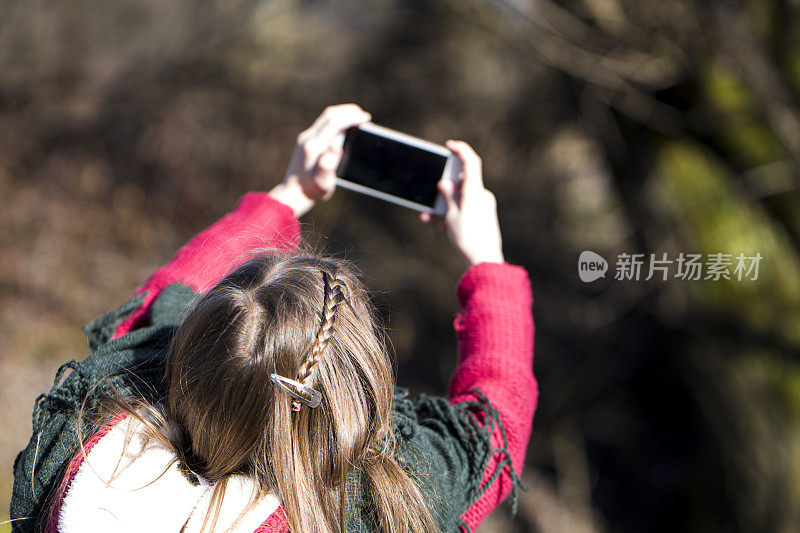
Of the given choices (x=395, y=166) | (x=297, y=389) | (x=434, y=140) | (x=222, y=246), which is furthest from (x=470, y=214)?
(x=434, y=140)

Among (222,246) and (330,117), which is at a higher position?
(330,117)

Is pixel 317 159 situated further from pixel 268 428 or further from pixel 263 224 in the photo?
pixel 268 428

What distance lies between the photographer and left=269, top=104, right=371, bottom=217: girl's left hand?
1090mm

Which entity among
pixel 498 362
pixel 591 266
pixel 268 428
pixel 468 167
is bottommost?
pixel 268 428

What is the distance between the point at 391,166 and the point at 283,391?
0.55m

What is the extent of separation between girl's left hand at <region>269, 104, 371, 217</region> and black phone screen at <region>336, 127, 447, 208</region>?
0.08 feet

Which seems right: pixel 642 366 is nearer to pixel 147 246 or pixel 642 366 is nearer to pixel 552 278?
pixel 552 278

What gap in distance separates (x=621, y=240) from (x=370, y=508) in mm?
2212

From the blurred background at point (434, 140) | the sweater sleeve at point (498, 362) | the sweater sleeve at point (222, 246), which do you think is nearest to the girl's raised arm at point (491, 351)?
the sweater sleeve at point (498, 362)

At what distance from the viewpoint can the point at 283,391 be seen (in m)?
0.68

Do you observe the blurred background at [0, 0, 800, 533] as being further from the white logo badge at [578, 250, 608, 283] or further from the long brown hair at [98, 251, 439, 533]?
the long brown hair at [98, 251, 439, 533]

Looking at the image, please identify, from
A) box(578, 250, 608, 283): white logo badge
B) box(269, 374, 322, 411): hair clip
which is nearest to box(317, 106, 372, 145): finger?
box(269, 374, 322, 411): hair clip

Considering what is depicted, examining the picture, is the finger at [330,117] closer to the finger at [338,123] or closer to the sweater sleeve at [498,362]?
the finger at [338,123]

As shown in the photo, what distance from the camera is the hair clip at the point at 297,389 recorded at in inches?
26.4
